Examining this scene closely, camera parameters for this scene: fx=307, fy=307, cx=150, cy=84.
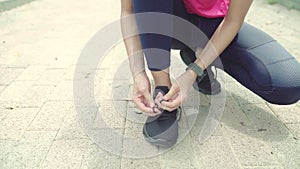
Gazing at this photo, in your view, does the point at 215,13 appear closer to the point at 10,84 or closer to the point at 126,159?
the point at 126,159

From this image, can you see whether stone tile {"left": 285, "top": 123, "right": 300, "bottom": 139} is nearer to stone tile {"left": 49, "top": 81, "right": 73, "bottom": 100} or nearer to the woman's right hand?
the woman's right hand

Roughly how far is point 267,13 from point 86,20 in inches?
58.6

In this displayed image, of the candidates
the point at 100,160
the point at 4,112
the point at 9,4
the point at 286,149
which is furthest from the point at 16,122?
the point at 9,4

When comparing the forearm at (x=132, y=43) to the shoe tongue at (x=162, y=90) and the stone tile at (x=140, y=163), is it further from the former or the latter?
the stone tile at (x=140, y=163)

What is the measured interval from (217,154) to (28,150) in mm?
515

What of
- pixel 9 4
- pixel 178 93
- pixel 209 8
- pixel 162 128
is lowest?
pixel 9 4

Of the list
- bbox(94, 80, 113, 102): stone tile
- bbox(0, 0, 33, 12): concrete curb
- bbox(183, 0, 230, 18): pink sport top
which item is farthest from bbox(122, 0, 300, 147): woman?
bbox(0, 0, 33, 12): concrete curb

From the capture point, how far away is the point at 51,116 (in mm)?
1007

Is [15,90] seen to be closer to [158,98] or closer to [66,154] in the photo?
[66,154]

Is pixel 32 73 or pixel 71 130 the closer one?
pixel 71 130

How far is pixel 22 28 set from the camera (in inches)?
81.4

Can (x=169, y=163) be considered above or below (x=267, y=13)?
above

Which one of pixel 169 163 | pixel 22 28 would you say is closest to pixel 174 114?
pixel 169 163

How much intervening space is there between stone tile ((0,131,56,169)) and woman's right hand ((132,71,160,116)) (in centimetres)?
28
